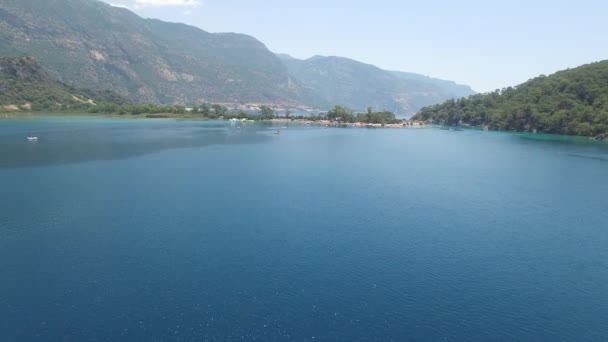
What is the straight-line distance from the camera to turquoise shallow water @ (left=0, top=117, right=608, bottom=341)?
26.5 meters

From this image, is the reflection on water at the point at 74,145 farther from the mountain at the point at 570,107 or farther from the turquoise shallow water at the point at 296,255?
the mountain at the point at 570,107

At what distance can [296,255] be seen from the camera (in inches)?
1453

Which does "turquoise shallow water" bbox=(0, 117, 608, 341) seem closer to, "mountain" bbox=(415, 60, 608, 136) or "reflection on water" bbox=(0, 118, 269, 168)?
"reflection on water" bbox=(0, 118, 269, 168)

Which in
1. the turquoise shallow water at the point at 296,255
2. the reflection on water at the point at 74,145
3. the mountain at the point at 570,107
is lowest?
the turquoise shallow water at the point at 296,255

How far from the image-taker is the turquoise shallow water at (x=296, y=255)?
26.5m

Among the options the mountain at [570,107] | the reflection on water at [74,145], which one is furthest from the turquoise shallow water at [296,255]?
the mountain at [570,107]

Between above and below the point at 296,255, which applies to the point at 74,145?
above

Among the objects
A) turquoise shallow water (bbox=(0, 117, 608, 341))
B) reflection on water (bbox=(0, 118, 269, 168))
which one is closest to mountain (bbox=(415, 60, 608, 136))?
turquoise shallow water (bbox=(0, 117, 608, 341))

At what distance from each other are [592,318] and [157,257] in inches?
1316

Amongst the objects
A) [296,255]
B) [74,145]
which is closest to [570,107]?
[296,255]

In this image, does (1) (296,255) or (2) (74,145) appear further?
(2) (74,145)

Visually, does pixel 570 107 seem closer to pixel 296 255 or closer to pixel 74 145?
pixel 296 255

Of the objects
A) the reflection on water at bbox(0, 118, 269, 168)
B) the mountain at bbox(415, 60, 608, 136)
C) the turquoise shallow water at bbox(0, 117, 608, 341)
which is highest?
the mountain at bbox(415, 60, 608, 136)

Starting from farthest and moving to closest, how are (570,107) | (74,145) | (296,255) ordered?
(570,107) → (74,145) → (296,255)
